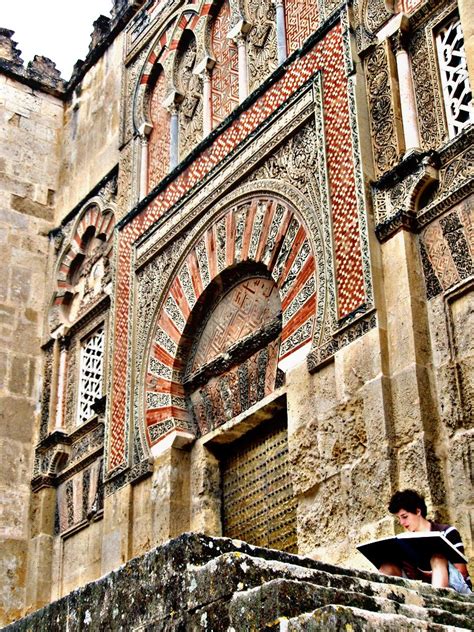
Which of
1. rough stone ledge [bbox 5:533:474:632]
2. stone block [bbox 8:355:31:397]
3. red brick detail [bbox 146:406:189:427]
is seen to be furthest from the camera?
stone block [bbox 8:355:31:397]

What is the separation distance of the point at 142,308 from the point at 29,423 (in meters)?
1.81

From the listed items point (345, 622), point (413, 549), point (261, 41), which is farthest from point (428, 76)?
point (345, 622)

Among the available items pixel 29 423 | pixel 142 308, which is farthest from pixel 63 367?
pixel 142 308

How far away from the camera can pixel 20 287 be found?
9.74 m

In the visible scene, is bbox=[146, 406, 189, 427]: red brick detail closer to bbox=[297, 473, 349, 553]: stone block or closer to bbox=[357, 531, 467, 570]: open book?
bbox=[297, 473, 349, 553]: stone block

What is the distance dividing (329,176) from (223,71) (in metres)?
2.25

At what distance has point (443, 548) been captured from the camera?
3879mm

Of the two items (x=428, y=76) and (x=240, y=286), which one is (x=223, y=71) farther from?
(x=428, y=76)

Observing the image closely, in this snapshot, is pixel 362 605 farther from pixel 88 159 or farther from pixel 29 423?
pixel 88 159

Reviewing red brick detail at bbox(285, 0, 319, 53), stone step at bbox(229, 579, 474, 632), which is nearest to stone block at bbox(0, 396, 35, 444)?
red brick detail at bbox(285, 0, 319, 53)

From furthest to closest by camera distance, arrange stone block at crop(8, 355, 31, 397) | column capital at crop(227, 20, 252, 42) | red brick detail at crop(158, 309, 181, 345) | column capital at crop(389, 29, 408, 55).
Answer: stone block at crop(8, 355, 31, 397)
column capital at crop(227, 20, 252, 42)
red brick detail at crop(158, 309, 181, 345)
column capital at crop(389, 29, 408, 55)

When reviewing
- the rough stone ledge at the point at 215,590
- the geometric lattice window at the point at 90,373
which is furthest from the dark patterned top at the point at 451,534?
the geometric lattice window at the point at 90,373

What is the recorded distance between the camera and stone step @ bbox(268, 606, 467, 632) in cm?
273

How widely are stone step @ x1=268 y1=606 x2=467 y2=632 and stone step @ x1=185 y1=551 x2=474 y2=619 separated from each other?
0.26m
